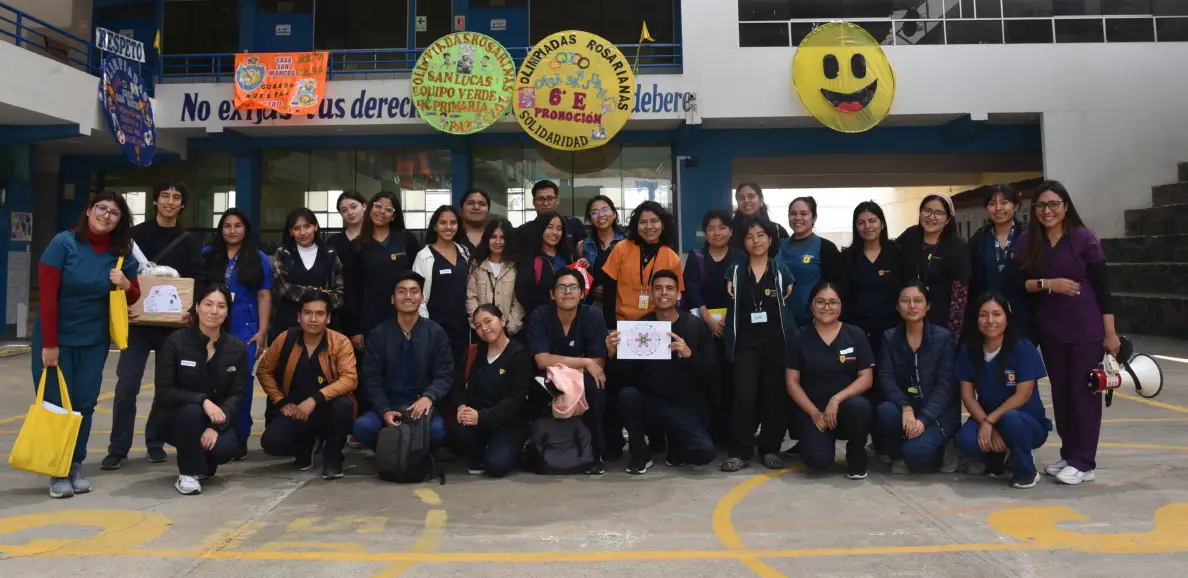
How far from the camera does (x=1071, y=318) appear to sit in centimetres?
429

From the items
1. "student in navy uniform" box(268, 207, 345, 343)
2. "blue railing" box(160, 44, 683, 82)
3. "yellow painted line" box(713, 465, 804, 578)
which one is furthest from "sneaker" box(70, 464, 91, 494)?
"blue railing" box(160, 44, 683, 82)

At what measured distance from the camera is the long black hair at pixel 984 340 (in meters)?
4.38

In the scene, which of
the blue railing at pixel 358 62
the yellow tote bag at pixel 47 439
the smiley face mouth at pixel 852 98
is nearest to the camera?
the yellow tote bag at pixel 47 439

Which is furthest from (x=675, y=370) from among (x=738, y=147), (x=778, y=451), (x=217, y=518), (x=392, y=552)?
(x=738, y=147)

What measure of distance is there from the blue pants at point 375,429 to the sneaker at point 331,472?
0.71 feet

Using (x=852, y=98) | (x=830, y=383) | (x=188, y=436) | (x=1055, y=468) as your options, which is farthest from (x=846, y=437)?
(x=852, y=98)

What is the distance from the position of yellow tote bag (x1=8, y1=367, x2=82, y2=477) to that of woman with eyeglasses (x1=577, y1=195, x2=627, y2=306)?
311 cm

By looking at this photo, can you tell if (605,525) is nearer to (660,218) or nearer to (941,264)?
(660,218)

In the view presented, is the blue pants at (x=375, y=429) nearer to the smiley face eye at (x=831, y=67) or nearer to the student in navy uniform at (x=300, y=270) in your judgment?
the student in navy uniform at (x=300, y=270)

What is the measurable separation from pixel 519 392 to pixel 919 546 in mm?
2363

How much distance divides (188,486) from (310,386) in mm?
836

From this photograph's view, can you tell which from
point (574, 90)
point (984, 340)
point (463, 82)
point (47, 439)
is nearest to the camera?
point (47, 439)

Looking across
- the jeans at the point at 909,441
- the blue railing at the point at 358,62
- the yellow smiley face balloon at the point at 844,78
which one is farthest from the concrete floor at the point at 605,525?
the blue railing at the point at 358,62

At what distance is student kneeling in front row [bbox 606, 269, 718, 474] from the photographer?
471cm
